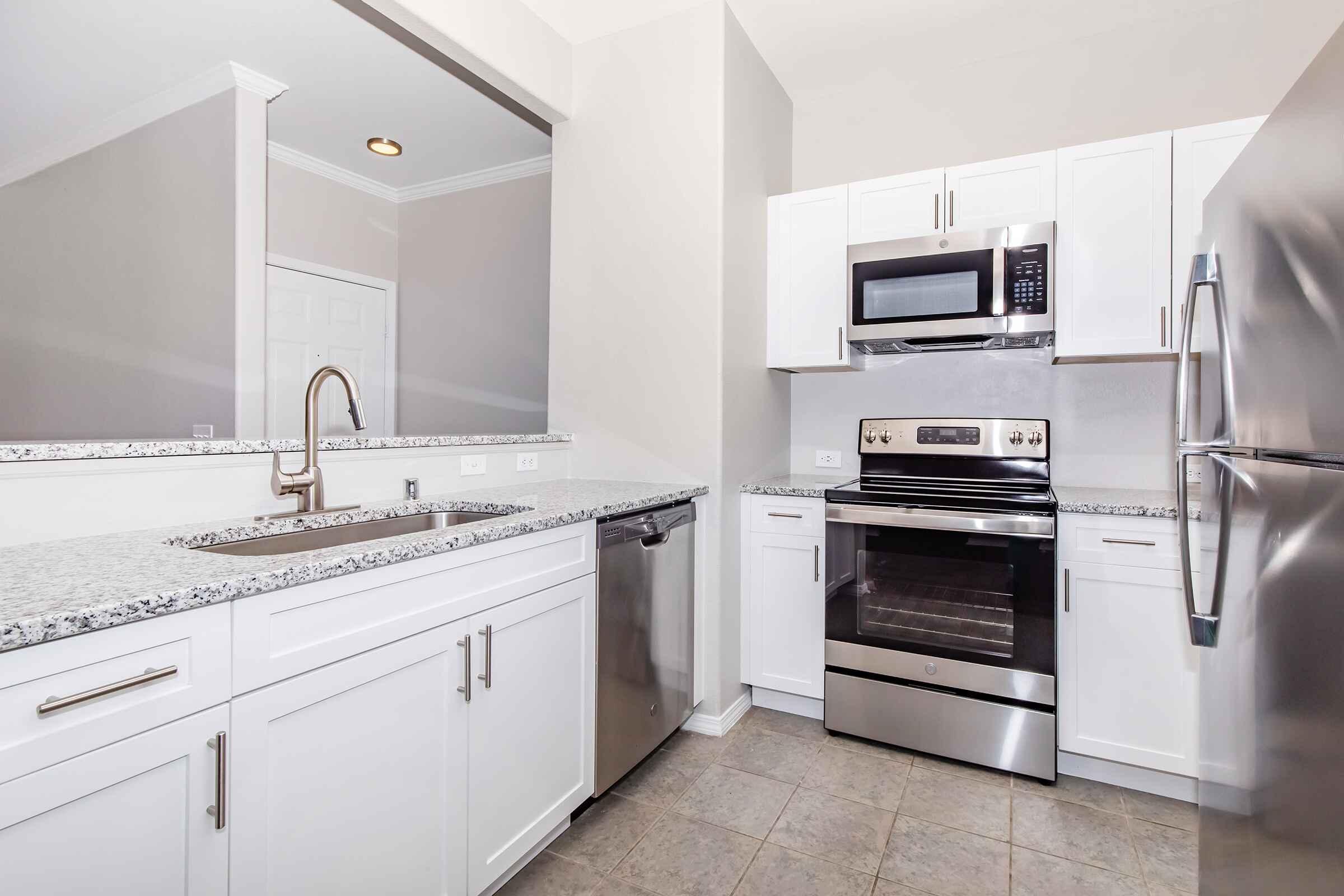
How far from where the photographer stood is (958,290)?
242cm

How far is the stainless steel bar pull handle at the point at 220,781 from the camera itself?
96cm

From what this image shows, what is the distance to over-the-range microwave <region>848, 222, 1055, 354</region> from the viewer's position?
2318 millimetres

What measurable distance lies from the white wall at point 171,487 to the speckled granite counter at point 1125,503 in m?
2.07

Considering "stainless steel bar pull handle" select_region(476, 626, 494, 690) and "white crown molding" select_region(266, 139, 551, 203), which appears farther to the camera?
"white crown molding" select_region(266, 139, 551, 203)

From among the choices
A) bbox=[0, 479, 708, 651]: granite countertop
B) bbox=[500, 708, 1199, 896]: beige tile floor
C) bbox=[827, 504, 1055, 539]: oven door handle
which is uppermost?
bbox=[0, 479, 708, 651]: granite countertop

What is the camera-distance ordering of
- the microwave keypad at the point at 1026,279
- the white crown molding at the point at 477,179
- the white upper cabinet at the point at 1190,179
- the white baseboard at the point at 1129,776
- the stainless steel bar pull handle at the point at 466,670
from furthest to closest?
the white crown molding at the point at 477,179
the microwave keypad at the point at 1026,279
the white upper cabinet at the point at 1190,179
the white baseboard at the point at 1129,776
the stainless steel bar pull handle at the point at 466,670

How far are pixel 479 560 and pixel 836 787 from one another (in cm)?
142

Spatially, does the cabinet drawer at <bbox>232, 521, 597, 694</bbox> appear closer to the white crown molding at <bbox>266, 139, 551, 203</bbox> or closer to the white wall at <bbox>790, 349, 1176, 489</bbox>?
the white wall at <bbox>790, 349, 1176, 489</bbox>

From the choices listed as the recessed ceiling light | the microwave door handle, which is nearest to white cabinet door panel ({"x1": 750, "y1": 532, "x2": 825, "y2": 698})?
the microwave door handle

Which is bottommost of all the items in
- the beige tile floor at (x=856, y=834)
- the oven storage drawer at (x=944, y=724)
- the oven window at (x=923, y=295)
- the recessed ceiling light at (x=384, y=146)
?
the beige tile floor at (x=856, y=834)

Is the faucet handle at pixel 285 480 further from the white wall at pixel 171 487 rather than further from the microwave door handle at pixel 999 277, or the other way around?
the microwave door handle at pixel 999 277

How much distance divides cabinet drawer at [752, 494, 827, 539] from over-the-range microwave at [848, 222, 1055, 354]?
0.70 meters

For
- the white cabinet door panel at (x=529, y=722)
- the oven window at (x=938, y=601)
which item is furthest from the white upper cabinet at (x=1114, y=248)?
the white cabinet door panel at (x=529, y=722)

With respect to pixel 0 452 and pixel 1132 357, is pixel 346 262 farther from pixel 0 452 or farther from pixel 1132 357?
pixel 1132 357
